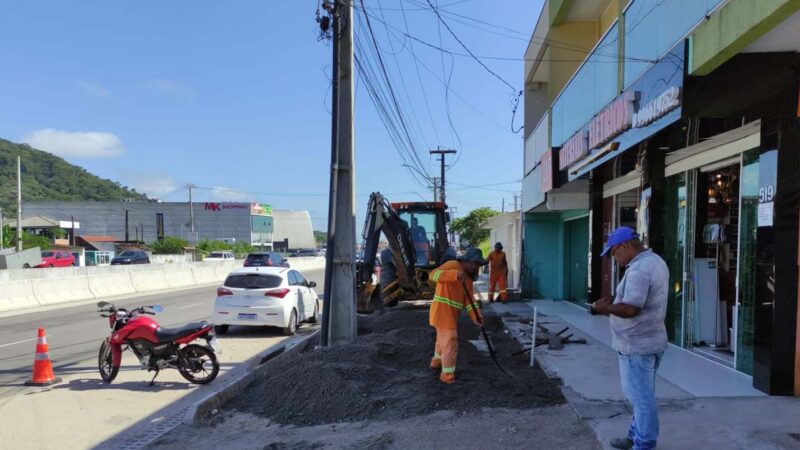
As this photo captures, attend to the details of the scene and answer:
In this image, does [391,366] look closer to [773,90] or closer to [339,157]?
[339,157]

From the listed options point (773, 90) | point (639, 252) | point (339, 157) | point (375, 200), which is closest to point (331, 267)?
point (339, 157)

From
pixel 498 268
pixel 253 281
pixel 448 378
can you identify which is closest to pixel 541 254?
pixel 498 268

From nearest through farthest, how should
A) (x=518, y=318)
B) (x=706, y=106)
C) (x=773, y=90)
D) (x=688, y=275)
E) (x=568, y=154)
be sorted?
1. (x=773, y=90)
2. (x=706, y=106)
3. (x=688, y=275)
4. (x=568, y=154)
5. (x=518, y=318)

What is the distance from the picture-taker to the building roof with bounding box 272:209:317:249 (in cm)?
12694

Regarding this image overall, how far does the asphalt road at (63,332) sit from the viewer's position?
8.94 meters

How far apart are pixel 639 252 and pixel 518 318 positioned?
Result: 826 centimetres

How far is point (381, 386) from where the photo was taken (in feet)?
21.4

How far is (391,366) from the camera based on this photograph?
286 inches

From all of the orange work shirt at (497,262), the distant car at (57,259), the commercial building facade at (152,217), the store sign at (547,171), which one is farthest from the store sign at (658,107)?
the commercial building facade at (152,217)

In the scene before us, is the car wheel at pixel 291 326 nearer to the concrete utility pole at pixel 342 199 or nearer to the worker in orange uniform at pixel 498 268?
the concrete utility pole at pixel 342 199

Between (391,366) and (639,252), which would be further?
(391,366)

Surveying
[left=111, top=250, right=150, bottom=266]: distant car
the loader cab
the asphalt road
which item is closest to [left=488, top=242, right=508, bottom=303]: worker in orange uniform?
the loader cab

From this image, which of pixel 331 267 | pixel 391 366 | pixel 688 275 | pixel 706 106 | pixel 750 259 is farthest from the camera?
pixel 331 267

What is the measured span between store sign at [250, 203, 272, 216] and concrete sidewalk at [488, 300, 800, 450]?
308 feet
